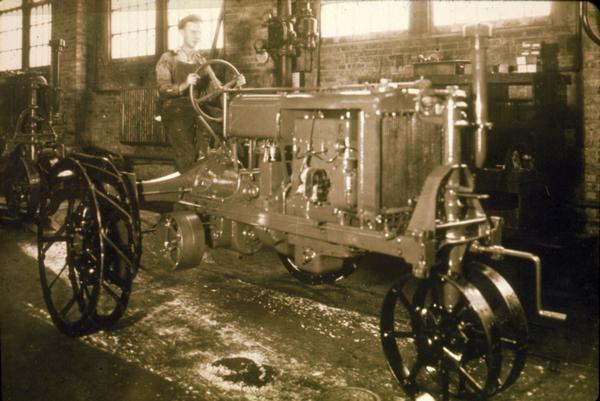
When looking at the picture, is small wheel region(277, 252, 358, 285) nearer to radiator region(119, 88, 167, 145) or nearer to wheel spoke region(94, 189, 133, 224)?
wheel spoke region(94, 189, 133, 224)

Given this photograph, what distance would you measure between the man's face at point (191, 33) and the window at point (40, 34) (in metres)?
8.39

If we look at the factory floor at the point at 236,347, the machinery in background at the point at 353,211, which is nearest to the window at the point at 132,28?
the factory floor at the point at 236,347

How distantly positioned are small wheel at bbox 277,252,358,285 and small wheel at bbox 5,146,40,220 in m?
4.84

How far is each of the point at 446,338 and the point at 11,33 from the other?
13.8 m

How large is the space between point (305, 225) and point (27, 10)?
40.0 ft

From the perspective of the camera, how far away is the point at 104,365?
3.91 meters

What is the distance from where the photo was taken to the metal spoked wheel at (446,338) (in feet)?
10.0

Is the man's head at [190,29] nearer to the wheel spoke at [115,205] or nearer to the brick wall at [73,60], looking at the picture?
the wheel spoke at [115,205]

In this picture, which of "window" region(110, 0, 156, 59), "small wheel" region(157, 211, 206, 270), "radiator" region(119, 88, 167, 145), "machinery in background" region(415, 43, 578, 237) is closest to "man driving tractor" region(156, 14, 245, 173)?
"small wheel" region(157, 211, 206, 270)

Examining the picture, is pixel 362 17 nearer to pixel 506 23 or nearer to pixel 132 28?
pixel 506 23

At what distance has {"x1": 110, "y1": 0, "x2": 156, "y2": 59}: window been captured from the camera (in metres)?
11.5

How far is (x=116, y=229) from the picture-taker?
183 inches

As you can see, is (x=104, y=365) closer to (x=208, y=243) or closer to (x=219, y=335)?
(x=219, y=335)

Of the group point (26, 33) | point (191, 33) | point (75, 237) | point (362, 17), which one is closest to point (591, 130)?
point (362, 17)
